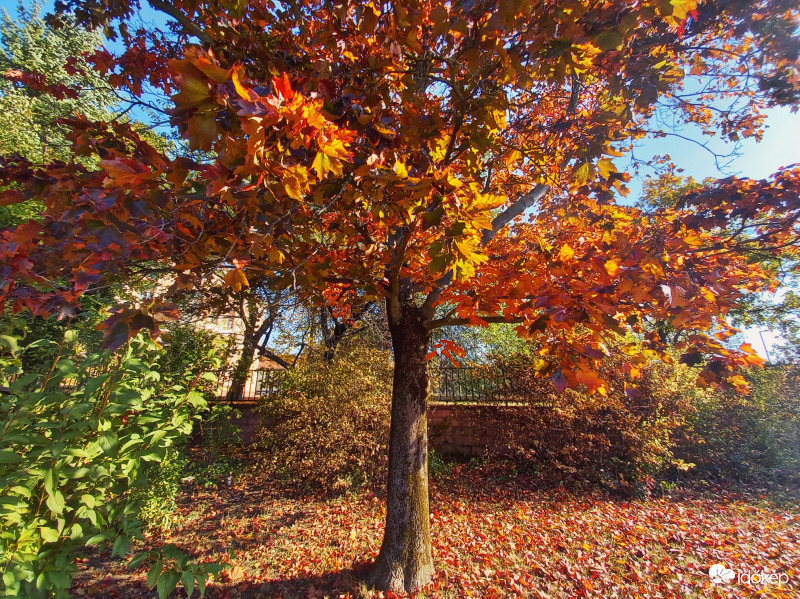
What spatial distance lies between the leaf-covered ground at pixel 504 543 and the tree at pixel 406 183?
0.97 meters

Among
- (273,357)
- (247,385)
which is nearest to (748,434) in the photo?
(247,385)

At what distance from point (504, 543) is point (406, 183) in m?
4.69

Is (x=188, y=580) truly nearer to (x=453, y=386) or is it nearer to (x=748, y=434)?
(x=453, y=386)

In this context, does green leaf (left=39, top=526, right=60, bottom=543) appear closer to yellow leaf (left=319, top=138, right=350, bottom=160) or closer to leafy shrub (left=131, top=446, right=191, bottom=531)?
yellow leaf (left=319, top=138, right=350, bottom=160)

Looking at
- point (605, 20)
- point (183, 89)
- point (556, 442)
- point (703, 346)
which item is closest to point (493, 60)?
point (605, 20)

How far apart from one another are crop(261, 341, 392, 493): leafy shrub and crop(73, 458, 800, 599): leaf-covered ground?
46 centimetres

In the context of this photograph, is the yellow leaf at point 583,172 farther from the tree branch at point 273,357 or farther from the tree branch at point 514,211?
the tree branch at point 273,357

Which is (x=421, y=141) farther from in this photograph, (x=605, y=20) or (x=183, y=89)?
(x=183, y=89)

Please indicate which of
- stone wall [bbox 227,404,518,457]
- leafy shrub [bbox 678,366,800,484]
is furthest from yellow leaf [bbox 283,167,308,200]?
leafy shrub [bbox 678,366,800,484]

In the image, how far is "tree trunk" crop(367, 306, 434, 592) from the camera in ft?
11.4

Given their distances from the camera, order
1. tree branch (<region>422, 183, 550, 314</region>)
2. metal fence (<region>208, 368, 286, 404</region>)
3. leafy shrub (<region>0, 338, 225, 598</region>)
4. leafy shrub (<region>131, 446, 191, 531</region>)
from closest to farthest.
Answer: leafy shrub (<region>0, 338, 225, 598</region>)
tree branch (<region>422, 183, 550, 314</region>)
leafy shrub (<region>131, 446, 191, 531</region>)
metal fence (<region>208, 368, 286, 404</region>)

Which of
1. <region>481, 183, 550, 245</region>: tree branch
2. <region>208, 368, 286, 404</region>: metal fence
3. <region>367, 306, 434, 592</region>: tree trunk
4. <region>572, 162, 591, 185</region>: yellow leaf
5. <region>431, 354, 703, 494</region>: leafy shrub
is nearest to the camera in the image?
<region>572, 162, 591, 185</region>: yellow leaf

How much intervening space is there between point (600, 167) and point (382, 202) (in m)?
1.55

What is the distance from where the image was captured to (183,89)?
4.70 ft
